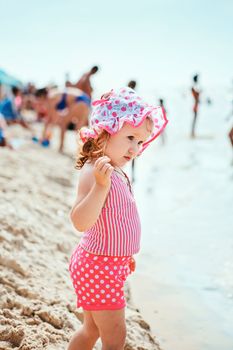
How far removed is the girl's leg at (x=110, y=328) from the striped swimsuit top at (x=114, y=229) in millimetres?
237

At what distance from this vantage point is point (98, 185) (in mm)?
1684

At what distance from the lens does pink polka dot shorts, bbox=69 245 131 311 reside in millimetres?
1755

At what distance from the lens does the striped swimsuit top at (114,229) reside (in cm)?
177

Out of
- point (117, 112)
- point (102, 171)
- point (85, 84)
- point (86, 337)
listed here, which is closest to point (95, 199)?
point (102, 171)

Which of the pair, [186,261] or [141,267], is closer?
[141,267]

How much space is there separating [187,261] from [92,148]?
2.41 meters

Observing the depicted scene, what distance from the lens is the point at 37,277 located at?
2803 mm

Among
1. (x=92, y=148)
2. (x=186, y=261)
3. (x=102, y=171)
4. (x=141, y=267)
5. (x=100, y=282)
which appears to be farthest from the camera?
(x=186, y=261)

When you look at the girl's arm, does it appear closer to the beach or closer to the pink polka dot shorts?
the pink polka dot shorts

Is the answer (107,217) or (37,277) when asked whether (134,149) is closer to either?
(107,217)

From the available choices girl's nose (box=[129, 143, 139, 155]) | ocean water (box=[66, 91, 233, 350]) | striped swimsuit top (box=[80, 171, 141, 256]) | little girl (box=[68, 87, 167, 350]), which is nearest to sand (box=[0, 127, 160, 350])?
ocean water (box=[66, 91, 233, 350])

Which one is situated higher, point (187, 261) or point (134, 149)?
point (134, 149)

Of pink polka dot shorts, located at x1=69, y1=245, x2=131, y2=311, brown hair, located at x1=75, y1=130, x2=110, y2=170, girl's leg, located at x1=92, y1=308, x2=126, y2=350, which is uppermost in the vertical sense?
brown hair, located at x1=75, y1=130, x2=110, y2=170

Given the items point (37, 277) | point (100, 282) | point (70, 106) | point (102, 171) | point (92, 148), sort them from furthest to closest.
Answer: point (70, 106), point (37, 277), point (92, 148), point (100, 282), point (102, 171)
